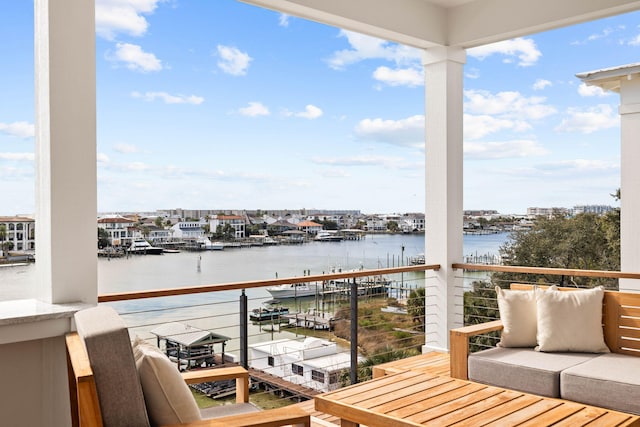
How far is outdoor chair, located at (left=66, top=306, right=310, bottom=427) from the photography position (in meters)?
1.83

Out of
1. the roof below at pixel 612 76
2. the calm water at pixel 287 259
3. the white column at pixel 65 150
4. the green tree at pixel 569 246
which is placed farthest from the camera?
the green tree at pixel 569 246

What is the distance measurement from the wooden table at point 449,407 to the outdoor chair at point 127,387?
0.63 metres

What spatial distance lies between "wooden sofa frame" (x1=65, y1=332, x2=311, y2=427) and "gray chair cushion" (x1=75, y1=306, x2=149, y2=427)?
0.05 meters

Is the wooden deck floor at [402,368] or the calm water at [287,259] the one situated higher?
the calm water at [287,259]

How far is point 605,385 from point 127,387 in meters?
2.42

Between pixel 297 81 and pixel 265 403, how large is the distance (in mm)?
5876

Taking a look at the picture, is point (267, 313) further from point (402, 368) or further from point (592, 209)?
point (592, 209)

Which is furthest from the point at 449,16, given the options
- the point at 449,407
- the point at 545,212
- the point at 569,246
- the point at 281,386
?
the point at 545,212

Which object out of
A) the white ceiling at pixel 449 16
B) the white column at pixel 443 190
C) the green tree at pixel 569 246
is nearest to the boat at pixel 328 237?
the white column at pixel 443 190

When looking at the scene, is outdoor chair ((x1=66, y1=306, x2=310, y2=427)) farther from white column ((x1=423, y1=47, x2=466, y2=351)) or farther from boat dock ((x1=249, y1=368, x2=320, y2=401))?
white column ((x1=423, y1=47, x2=466, y2=351))

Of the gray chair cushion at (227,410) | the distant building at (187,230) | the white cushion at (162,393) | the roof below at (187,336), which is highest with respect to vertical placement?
the distant building at (187,230)

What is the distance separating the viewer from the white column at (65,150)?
2.82m

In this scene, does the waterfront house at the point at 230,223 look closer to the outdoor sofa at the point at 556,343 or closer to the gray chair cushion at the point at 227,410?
the outdoor sofa at the point at 556,343

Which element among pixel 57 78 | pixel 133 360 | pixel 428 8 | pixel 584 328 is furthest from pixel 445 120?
pixel 133 360
